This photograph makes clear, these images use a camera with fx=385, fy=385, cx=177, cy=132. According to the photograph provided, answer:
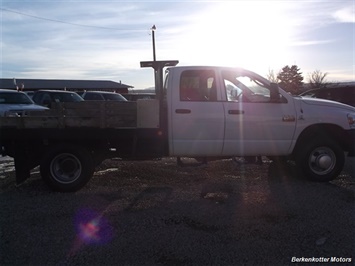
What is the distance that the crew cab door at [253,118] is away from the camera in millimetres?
6723

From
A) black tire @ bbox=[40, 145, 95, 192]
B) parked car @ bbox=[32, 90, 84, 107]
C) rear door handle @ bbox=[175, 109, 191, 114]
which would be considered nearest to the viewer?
black tire @ bbox=[40, 145, 95, 192]

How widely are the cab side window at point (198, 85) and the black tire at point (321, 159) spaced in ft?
6.45

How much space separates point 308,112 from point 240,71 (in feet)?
4.71

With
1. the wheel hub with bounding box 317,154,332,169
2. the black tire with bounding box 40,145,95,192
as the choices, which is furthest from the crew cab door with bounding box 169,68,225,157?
the wheel hub with bounding box 317,154,332,169

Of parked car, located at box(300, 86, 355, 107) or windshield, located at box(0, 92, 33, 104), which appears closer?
windshield, located at box(0, 92, 33, 104)

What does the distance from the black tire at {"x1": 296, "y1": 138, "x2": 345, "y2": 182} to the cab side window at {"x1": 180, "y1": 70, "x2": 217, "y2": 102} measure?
1967 mm

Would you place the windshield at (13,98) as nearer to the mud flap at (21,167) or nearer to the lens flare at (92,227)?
Answer: the mud flap at (21,167)

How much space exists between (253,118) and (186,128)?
1197 mm

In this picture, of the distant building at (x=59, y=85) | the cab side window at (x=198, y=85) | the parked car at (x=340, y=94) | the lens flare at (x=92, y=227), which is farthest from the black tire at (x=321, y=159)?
the distant building at (x=59, y=85)

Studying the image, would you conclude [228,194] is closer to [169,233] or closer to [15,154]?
[169,233]

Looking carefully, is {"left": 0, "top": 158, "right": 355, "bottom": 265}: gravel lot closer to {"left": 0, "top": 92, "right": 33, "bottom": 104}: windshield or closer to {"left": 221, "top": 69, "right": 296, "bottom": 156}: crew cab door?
{"left": 221, "top": 69, "right": 296, "bottom": 156}: crew cab door

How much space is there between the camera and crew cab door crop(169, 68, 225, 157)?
6.63m

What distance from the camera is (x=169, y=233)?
4723mm

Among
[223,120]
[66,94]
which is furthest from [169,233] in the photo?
[66,94]
